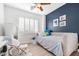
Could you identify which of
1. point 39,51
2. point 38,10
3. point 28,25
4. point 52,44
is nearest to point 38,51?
point 39,51

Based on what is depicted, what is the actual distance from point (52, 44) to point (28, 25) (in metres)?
0.40

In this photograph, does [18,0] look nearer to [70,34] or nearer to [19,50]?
[19,50]

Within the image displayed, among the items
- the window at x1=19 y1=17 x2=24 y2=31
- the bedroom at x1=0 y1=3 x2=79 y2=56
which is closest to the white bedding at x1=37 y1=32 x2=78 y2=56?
the bedroom at x1=0 y1=3 x2=79 y2=56

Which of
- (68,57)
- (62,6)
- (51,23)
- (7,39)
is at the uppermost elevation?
(62,6)

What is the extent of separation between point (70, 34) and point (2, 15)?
0.88 metres

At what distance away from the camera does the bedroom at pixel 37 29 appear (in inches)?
47.8

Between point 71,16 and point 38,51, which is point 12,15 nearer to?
point 38,51

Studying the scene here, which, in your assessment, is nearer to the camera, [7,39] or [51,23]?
[7,39]

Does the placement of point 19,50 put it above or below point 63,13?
below

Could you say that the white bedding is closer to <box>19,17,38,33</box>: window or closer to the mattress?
the mattress

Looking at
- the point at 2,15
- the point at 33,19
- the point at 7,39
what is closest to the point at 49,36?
the point at 33,19

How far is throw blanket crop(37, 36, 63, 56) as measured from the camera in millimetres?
1217

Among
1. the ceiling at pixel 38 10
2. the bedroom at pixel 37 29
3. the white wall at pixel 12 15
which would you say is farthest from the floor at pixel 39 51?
the ceiling at pixel 38 10

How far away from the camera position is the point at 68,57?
123 cm
